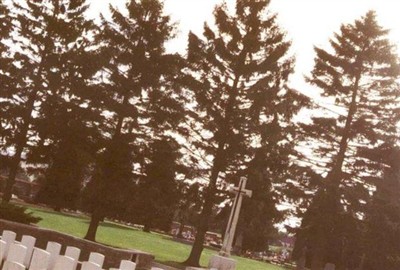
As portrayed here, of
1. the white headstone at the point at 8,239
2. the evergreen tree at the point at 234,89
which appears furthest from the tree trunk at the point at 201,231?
the white headstone at the point at 8,239

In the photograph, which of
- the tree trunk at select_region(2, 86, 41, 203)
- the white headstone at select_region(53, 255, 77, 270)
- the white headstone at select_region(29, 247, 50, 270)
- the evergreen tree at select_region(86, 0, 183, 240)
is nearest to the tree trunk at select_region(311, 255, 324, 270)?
the evergreen tree at select_region(86, 0, 183, 240)

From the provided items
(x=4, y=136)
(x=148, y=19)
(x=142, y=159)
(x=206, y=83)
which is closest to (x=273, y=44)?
(x=206, y=83)

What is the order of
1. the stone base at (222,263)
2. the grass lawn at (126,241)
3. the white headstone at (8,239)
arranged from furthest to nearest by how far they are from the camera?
the grass lawn at (126,241) → the stone base at (222,263) → the white headstone at (8,239)

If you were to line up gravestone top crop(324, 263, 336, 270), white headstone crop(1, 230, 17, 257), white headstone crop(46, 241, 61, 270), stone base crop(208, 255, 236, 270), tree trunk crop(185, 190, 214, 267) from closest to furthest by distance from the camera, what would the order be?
white headstone crop(46, 241, 61, 270) → white headstone crop(1, 230, 17, 257) → stone base crop(208, 255, 236, 270) → tree trunk crop(185, 190, 214, 267) → gravestone top crop(324, 263, 336, 270)

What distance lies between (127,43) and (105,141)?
423cm

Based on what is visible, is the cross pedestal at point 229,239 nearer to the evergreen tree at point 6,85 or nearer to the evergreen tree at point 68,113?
the evergreen tree at point 68,113

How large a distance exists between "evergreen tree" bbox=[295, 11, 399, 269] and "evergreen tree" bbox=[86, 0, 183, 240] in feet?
27.9

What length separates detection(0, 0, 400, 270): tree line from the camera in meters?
23.7

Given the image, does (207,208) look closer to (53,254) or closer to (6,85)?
(6,85)

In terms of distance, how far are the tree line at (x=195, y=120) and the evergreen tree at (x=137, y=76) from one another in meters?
0.06

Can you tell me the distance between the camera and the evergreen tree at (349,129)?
27.3m

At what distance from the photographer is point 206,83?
25.1m

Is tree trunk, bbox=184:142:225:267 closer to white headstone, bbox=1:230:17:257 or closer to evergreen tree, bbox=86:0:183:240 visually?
evergreen tree, bbox=86:0:183:240

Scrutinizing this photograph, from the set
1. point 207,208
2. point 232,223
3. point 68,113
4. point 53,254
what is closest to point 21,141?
point 68,113
